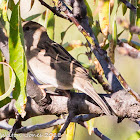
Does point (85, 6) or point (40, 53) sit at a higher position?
point (85, 6)

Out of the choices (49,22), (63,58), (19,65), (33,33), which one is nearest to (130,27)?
(19,65)

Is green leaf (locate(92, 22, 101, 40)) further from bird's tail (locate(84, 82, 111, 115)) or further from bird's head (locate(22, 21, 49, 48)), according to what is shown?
bird's tail (locate(84, 82, 111, 115))

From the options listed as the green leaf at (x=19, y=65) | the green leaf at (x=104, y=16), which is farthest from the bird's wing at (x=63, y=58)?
the green leaf at (x=19, y=65)

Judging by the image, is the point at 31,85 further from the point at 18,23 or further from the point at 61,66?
the point at 61,66

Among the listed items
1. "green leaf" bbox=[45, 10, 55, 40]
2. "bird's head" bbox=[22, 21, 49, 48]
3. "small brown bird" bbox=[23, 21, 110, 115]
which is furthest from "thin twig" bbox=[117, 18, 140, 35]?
"bird's head" bbox=[22, 21, 49, 48]

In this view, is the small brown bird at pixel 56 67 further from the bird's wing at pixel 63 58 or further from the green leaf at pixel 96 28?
the green leaf at pixel 96 28

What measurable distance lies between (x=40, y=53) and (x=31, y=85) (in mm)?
717

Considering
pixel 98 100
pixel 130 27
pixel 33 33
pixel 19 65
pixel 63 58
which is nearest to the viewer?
pixel 130 27

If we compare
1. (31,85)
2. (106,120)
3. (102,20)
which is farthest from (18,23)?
(106,120)

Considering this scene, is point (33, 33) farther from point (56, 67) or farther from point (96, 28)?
point (96, 28)

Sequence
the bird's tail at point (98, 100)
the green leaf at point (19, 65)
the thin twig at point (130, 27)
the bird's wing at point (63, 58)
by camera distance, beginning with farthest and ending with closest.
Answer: the bird's wing at point (63, 58) → the bird's tail at point (98, 100) → the green leaf at point (19, 65) → the thin twig at point (130, 27)

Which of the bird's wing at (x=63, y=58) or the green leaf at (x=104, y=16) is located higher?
the green leaf at (x=104, y=16)

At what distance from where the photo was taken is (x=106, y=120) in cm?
386

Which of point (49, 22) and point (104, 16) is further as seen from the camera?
point (49, 22)
